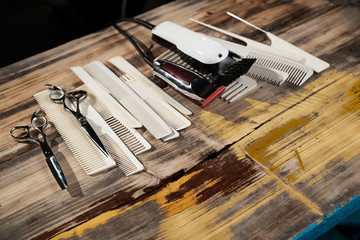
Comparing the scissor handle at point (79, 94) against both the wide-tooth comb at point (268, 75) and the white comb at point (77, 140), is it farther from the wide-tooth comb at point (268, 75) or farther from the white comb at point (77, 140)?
the wide-tooth comb at point (268, 75)

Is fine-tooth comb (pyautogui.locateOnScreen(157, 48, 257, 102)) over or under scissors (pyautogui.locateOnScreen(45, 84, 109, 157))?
over

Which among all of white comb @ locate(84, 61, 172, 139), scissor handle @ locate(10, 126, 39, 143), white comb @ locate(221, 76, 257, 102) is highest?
white comb @ locate(221, 76, 257, 102)

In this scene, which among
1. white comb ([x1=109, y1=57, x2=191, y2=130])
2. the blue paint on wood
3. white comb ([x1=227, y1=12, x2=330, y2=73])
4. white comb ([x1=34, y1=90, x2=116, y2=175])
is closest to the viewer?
the blue paint on wood

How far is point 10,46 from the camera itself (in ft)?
4.70

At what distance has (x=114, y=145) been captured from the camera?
0.83m

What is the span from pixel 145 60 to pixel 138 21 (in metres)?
0.25

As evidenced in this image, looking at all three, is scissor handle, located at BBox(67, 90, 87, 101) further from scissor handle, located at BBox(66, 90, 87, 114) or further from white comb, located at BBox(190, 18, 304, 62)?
white comb, located at BBox(190, 18, 304, 62)

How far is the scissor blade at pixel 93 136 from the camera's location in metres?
0.80

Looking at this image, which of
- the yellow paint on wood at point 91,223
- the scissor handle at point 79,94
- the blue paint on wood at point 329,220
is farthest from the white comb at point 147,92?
the blue paint on wood at point 329,220

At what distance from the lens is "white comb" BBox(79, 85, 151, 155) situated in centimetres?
83

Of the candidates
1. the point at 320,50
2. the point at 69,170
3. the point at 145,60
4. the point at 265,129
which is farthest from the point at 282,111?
the point at 69,170

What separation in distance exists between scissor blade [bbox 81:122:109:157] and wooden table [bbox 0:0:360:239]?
7 centimetres

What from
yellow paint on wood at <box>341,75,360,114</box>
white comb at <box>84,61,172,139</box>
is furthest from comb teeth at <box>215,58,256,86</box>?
yellow paint on wood at <box>341,75,360,114</box>

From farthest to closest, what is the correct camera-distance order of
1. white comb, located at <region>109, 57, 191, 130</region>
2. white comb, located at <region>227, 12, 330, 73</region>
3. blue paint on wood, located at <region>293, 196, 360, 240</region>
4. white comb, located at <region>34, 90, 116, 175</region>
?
1. white comb, located at <region>227, 12, 330, 73</region>
2. white comb, located at <region>109, 57, 191, 130</region>
3. white comb, located at <region>34, 90, 116, 175</region>
4. blue paint on wood, located at <region>293, 196, 360, 240</region>
